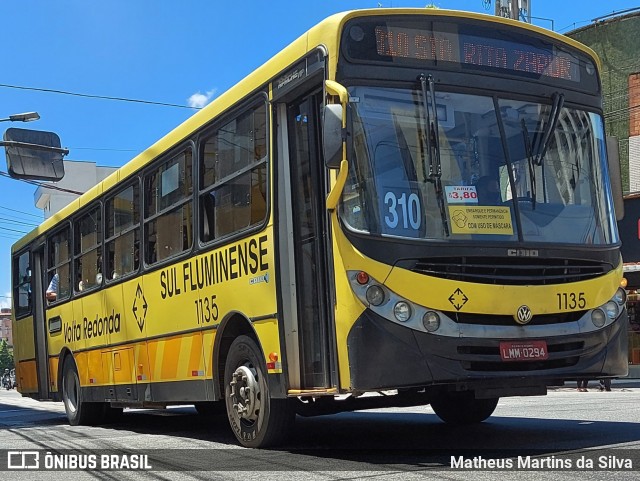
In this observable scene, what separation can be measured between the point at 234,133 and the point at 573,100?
318 cm

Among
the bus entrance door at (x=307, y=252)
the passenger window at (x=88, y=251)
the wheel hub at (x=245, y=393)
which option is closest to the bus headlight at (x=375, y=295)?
the bus entrance door at (x=307, y=252)

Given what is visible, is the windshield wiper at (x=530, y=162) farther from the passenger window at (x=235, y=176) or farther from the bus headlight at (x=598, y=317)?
the passenger window at (x=235, y=176)

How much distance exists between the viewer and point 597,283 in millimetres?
6777

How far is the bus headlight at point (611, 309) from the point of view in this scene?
6.81m

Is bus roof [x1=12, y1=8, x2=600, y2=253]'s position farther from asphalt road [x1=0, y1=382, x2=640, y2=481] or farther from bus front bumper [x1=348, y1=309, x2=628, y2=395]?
asphalt road [x1=0, y1=382, x2=640, y2=481]

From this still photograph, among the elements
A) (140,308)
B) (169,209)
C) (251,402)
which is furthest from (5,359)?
(251,402)

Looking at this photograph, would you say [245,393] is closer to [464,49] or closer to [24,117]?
[464,49]

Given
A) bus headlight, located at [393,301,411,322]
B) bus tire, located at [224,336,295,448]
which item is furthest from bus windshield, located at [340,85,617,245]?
bus tire, located at [224,336,295,448]

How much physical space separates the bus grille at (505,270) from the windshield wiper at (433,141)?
0.26 meters

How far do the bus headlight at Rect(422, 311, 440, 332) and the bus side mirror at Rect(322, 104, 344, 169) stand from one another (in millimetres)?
1336

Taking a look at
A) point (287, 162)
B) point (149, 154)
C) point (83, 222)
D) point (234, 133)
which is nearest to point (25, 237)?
point (83, 222)

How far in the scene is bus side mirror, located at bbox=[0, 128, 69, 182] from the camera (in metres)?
18.7

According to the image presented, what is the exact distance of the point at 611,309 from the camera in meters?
6.85

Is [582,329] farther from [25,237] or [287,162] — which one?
[25,237]
